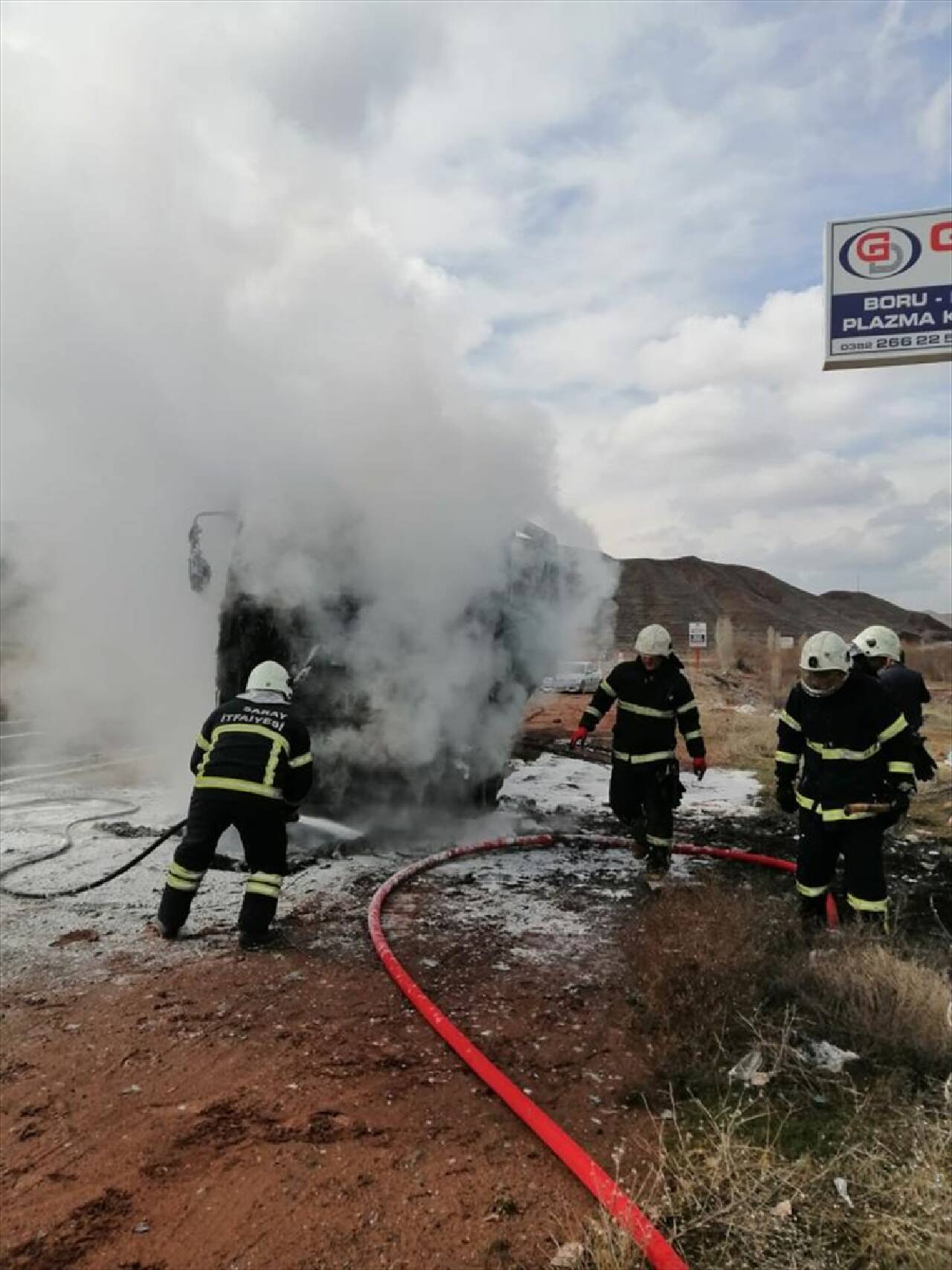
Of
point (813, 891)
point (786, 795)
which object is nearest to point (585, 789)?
point (786, 795)

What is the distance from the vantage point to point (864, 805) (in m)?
4.52

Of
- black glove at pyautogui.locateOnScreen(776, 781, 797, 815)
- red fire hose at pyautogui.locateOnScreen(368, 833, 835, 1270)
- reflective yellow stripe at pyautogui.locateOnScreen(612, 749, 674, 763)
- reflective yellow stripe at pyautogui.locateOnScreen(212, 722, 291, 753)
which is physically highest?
reflective yellow stripe at pyautogui.locateOnScreen(212, 722, 291, 753)

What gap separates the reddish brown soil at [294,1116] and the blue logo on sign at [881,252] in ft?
28.3

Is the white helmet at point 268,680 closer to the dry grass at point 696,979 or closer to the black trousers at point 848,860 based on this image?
the dry grass at point 696,979

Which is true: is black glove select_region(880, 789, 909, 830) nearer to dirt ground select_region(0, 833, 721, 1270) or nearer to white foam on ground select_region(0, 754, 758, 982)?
dirt ground select_region(0, 833, 721, 1270)

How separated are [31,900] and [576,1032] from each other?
366cm

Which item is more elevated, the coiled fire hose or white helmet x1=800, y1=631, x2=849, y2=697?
white helmet x1=800, y1=631, x2=849, y2=697

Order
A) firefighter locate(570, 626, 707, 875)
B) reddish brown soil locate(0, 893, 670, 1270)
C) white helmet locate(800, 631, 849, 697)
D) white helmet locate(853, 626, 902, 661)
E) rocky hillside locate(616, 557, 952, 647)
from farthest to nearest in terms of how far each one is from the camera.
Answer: rocky hillside locate(616, 557, 952, 647) < white helmet locate(853, 626, 902, 661) < firefighter locate(570, 626, 707, 875) < white helmet locate(800, 631, 849, 697) < reddish brown soil locate(0, 893, 670, 1270)

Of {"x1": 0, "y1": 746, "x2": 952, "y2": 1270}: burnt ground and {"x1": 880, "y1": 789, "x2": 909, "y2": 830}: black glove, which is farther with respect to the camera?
{"x1": 880, "y1": 789, "x2": 909, "y2": 830}: black glove

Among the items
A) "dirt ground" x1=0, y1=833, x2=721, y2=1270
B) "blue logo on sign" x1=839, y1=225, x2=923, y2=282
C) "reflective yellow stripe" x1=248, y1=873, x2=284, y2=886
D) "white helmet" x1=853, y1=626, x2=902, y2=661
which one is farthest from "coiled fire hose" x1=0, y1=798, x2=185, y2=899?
"blue logo on sign" x1=839, y1=225, x2=923, y2=282

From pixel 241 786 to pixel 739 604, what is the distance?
255 ft

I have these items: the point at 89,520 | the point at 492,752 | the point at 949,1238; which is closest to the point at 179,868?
the point at 492,752

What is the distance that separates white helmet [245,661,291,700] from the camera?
5.24 m

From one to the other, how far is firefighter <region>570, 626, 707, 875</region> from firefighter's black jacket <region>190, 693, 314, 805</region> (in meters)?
2.21
